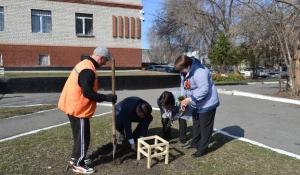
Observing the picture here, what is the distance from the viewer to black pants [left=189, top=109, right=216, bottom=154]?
162 inches

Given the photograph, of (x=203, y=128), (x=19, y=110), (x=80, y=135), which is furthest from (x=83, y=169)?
(x=19, y=110)

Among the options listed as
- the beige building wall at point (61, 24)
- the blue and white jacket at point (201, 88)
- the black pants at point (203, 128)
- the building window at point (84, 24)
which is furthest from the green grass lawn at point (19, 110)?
the building window at point (84, 24)

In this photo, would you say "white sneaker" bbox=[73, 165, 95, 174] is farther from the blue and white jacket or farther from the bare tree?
the bare tree

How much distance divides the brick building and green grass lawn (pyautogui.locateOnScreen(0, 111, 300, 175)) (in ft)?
54.7

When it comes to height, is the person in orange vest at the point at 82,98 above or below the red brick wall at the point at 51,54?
below

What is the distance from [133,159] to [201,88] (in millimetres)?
1538

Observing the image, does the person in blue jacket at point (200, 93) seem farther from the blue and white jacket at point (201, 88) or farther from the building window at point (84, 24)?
the building window at point (84, 24)

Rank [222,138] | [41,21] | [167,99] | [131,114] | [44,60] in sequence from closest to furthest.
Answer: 1. [131,114]
2. [167,99]
3. [222,138]
4. [41,21]
5. [44,60]

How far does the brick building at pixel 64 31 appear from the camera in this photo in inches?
774

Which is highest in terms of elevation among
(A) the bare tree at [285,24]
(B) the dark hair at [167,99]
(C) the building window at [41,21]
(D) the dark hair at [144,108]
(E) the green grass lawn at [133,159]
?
(C) the building window at [41,21]

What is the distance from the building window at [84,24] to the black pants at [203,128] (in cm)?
1925

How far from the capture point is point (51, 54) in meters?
20.9

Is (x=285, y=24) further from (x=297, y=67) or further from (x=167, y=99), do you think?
(x=167, y=99)

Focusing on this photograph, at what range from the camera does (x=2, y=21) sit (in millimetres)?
19562
